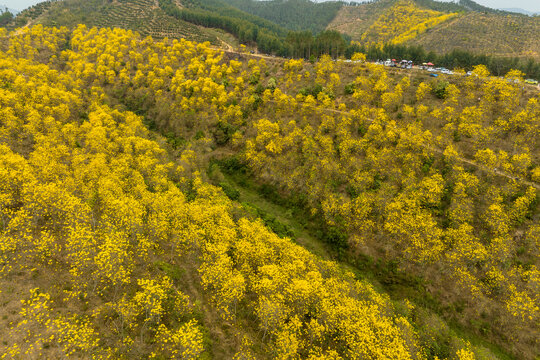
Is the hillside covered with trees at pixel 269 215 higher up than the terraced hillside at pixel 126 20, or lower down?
lower down

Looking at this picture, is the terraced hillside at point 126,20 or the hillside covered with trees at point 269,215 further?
the terraced hillside at point 126,20

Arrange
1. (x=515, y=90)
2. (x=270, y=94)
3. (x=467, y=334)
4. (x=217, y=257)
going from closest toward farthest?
(x=217, y=257)
(x=467, y=334)
(x=515, y=90)
(x=270, y=94)

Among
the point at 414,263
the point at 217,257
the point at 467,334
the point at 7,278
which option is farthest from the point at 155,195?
the point at 467,334

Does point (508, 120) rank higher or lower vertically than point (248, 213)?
higher

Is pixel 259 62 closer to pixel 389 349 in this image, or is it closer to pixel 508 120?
pixel 508 120
